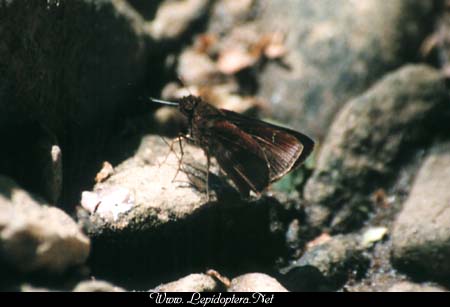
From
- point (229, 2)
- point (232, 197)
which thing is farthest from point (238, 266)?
point (229, 2)

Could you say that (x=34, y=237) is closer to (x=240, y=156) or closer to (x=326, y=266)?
(x=240, y=156)

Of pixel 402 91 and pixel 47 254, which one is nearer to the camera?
pixel 47 254

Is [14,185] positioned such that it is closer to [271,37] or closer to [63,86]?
→ [63,86]

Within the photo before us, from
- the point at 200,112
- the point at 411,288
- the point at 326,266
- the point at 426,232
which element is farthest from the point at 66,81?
the point at 411,288

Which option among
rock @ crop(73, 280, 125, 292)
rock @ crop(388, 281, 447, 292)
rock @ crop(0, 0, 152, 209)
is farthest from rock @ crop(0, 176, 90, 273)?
rock @ crop(388, 281, 447, 292)

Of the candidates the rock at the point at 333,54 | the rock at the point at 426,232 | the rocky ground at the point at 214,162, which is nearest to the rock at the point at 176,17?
the rocky ground at the point at 214,162
